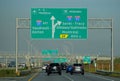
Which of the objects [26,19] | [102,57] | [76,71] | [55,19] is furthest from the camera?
[102,57]

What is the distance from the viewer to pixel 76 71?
206 ft

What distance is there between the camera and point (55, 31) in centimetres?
5047

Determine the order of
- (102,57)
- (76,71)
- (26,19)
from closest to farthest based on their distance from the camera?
(26,19)
(76,71)
(102,57)

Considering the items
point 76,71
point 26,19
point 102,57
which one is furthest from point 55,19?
point 102,57

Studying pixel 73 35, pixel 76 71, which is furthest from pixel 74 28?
pixel 76 71

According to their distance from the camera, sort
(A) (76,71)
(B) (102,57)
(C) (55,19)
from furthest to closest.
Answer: (B) (102,57)
(A) (76,71)
(C) (55,19)

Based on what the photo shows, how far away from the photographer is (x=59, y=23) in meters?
50.4

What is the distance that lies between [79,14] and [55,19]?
347 cm

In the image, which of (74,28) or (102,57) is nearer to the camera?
(74,28)

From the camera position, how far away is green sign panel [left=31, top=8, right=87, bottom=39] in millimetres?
50094

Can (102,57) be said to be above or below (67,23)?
below

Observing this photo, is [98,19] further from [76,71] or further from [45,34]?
[76,71]

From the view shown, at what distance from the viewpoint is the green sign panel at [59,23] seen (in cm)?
5009

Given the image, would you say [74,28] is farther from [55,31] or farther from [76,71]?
[76,71]
